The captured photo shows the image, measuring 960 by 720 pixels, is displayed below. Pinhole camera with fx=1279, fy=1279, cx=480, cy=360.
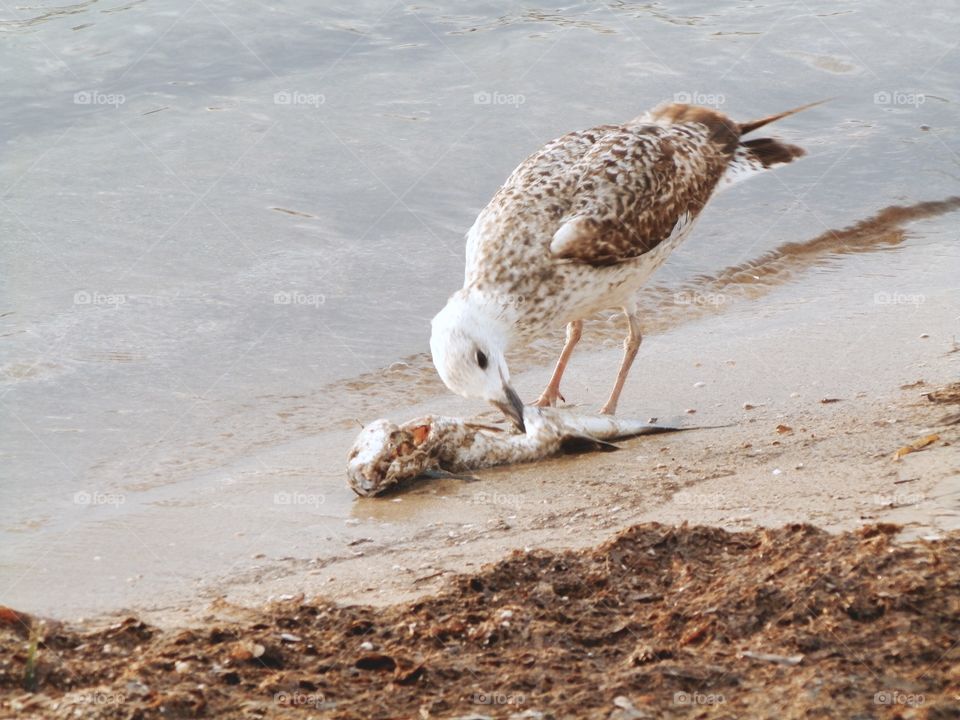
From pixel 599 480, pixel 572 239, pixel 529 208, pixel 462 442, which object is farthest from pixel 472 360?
pixel 529 208

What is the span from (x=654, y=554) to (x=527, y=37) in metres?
10.2

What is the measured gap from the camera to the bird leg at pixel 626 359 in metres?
7.43

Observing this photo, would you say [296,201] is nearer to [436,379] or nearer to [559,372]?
[436,379]

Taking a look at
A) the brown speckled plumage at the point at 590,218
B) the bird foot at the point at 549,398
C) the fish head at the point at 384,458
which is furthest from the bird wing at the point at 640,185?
the fish head at the point at 384,458

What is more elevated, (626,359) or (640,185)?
(640,185)

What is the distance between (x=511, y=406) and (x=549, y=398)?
49.2 inches

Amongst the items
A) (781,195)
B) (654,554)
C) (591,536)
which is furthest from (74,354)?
(781,195)

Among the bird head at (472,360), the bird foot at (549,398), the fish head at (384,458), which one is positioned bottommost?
the bird foot at (549,398)

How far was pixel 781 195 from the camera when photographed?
11648mm

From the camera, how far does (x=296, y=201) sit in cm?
1033

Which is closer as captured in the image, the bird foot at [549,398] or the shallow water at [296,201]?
the shallow water at [296,201]

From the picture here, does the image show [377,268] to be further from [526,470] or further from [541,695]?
[541,695]

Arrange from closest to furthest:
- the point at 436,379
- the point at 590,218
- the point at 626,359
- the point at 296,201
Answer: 1. the point at 590,218
2. the point at 626,359
3. the point at 436,379
4. the point at 296,201

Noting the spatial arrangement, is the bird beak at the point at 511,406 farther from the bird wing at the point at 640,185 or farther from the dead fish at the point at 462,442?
the bird wing at the point at 640,185
